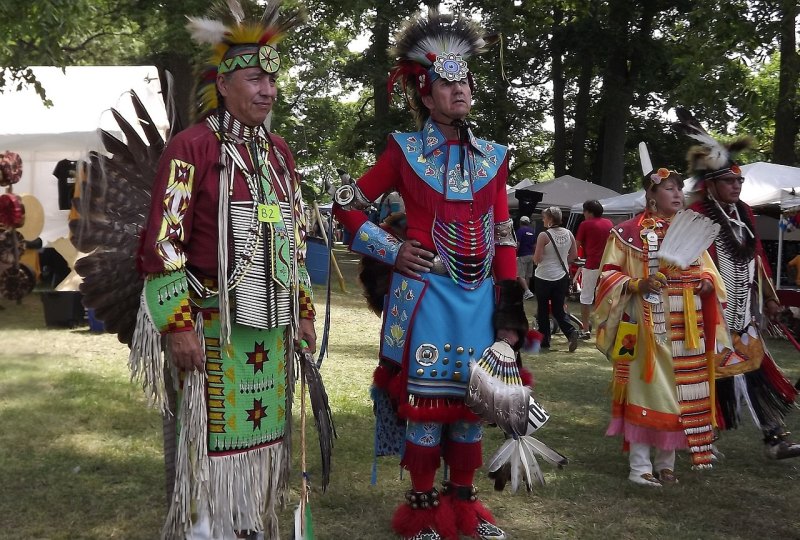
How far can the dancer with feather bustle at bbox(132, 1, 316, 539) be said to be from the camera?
2.72 meters

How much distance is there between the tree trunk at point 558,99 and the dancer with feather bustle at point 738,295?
1712 centimetres

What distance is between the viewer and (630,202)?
49.0 ft

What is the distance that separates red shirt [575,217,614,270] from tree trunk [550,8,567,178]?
41.6 ft

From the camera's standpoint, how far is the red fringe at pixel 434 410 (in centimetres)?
350

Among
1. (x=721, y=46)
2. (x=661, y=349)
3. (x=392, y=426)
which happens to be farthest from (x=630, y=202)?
(x=392, y=426)

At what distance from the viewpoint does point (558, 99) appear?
24.6 metres

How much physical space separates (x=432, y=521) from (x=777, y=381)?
279 cm

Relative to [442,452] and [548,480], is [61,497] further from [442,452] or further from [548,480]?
[548,480]

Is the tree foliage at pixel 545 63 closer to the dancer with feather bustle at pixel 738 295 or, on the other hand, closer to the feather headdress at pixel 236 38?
the dancer with feather bustle at pixel 738 295

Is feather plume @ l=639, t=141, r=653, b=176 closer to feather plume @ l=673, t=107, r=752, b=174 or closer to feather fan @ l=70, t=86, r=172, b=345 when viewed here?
feather plume @ l=673, t=107, r=752, b=174

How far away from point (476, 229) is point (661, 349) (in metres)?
1.71

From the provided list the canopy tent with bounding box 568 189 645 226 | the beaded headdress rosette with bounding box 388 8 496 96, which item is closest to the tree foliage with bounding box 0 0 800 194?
the canopy tent with bounding box 568 189 645 226

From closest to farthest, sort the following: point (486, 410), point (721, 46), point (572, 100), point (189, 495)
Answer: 1. point (189, 495)
2. point (486, 410)
3. point (721, 46)
4. point (572, 100)

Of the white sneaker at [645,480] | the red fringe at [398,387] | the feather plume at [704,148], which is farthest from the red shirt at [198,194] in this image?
the feather plume at [704,148]
